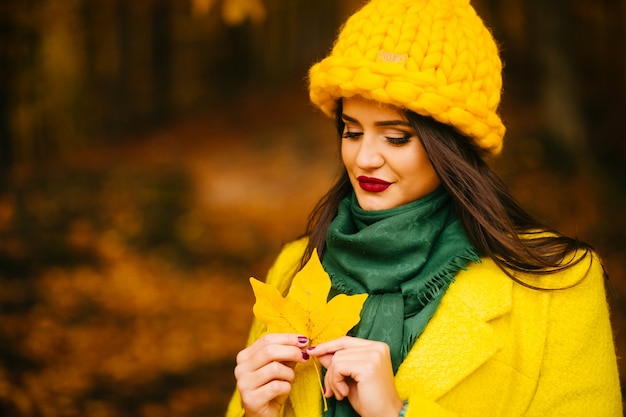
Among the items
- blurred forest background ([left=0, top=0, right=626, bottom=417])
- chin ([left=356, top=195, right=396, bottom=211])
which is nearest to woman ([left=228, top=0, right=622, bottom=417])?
chin ([left=356, top=195, right=396, bottom=211])

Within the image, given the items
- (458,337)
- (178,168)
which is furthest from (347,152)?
(178,168)

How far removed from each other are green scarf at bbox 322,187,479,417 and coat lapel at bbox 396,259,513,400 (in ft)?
0.12

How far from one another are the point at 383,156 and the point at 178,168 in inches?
289

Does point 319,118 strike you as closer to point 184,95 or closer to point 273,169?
point 273,169

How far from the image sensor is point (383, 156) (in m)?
2.10

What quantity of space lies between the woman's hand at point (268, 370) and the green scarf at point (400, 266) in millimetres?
204

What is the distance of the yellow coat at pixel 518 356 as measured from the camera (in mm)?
2018

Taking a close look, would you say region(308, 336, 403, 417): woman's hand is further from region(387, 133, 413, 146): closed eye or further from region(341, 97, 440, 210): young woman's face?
region(387, 133, 413, 146): closed eye

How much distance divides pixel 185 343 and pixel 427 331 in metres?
4.57

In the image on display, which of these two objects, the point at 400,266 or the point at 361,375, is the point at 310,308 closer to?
the point at 361,375

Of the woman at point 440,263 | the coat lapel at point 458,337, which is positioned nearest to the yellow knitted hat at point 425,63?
the woman at point 440,263

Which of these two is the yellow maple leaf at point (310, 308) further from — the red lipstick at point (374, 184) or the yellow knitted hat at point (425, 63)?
the yellow knitted hat at point (425, 63)

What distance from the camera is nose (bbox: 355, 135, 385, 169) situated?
6.83 feet

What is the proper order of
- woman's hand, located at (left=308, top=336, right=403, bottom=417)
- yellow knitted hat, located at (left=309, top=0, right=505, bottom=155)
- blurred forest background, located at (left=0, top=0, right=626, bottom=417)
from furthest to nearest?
1. blurred forest background, located at (left=0, top=0, right=626, bottom=417)
2. yellow knitted hat, located at (left=309, top=0, right=505, bottom=155)
3. woman's hand, located at (left=308, top=336, right=403, bottom=417)
